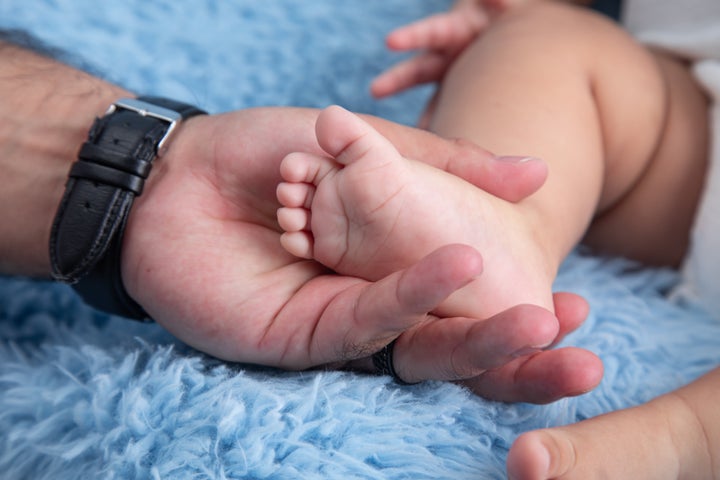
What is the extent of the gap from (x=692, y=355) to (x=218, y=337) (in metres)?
0.51

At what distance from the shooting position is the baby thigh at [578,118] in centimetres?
77

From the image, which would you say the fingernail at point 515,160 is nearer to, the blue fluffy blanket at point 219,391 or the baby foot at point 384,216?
the baby foot at point 384,216

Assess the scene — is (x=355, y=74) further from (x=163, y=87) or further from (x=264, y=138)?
(x=264, y=138)

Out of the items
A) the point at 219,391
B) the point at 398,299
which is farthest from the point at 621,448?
the point at 219,391

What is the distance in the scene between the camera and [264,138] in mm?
643

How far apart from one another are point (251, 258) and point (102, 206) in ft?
0.45

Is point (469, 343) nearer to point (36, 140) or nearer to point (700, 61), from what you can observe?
point (36, 140)

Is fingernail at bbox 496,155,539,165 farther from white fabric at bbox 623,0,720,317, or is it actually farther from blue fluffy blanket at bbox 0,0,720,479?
white fabric at bbox 623,0,720,317

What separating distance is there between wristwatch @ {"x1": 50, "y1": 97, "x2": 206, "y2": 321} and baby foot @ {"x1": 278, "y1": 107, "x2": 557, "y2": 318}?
153mm

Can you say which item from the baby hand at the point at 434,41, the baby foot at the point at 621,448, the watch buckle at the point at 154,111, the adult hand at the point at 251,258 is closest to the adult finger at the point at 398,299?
the adult hand at the point at 251,258

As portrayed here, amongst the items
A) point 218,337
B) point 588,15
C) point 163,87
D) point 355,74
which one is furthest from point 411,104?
point 218,337

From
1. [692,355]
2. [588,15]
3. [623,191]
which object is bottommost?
[692,355]

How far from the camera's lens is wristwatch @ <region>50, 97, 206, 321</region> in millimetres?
637

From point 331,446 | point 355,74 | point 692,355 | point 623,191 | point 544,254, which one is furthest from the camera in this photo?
point 355,74
